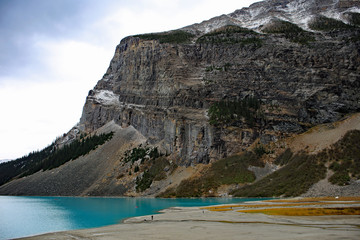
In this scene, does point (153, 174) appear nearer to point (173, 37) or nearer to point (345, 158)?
point (345, 158)

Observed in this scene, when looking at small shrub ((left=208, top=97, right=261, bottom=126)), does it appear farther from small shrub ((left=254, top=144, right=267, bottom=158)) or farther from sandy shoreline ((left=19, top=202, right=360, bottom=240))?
sandy shoreline ((left=19, top=202, right=360, bottom=240))

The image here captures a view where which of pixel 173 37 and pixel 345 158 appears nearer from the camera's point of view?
pixel 345 158

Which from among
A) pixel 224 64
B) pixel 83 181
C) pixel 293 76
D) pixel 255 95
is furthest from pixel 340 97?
pixel 83 181

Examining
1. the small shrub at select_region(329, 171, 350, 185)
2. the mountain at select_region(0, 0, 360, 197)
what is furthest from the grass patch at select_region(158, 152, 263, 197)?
the small shrub at select_region(329, 171, 350, 185)

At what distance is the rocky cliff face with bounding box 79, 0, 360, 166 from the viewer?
10756 cm

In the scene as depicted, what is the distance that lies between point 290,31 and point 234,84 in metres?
45.8

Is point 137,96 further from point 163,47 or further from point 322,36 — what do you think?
point 322,36

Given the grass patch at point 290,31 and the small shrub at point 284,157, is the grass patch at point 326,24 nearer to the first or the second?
the grass patch at point 290,31

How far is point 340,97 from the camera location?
361 feet

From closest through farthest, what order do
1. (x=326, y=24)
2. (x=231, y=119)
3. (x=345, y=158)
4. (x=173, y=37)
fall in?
(x=345, y=158) → (x=231, y=119) → (x=326, y=24) → (x=173, y=37)

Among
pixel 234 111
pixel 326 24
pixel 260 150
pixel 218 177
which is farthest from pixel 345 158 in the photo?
pixel 326 24

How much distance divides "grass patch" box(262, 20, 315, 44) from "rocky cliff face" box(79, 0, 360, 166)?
49cm

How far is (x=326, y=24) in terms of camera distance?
150375 millimetres

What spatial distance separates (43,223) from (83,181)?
73.8m
